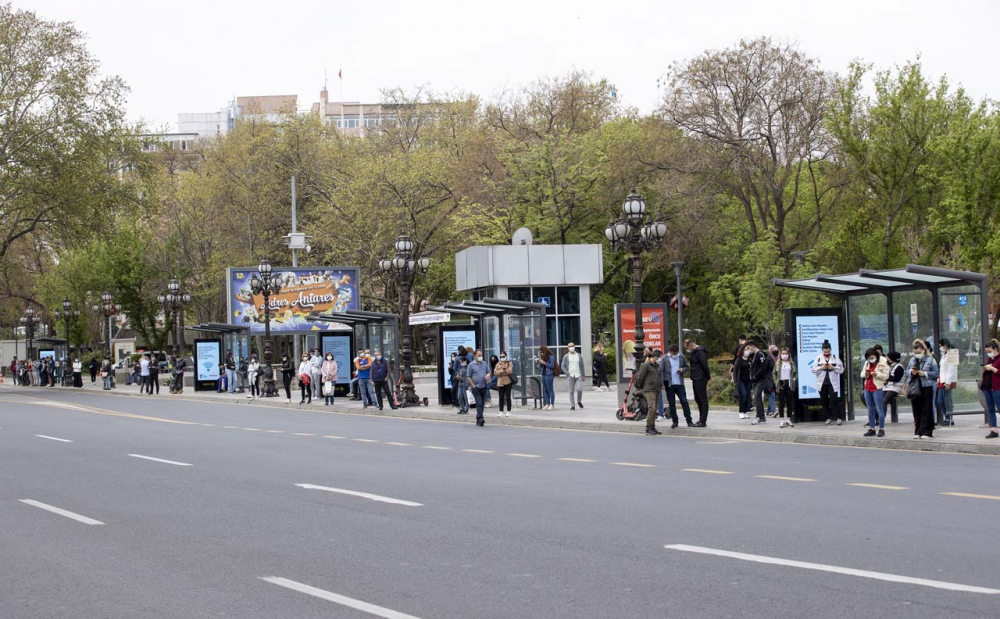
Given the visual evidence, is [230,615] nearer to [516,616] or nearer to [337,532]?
[516,616]

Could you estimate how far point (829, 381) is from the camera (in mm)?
21891

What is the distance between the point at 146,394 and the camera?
51.5m

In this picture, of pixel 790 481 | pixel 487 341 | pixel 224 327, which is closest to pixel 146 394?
pixel 224 327

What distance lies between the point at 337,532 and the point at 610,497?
3405 mm

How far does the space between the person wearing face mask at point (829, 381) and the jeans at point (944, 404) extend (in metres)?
1.91

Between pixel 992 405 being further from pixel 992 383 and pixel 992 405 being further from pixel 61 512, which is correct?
pixel 61 512

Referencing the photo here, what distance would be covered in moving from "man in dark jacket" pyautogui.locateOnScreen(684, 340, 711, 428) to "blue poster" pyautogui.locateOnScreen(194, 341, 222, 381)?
102 feet

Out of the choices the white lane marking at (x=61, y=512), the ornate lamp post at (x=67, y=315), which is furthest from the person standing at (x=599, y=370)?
the ornate lamp post at (x=67, y=315)

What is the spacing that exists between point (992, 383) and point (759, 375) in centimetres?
563

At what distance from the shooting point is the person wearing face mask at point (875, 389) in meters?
19.2

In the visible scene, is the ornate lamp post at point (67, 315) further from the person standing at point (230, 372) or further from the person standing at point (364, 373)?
the person standing at point (364, 373)

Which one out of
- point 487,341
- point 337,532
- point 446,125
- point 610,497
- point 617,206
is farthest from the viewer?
point 446,125

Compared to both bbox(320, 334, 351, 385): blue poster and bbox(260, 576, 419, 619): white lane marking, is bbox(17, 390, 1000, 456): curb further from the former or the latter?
bbox(260, 576, 419, 619): white lane marking

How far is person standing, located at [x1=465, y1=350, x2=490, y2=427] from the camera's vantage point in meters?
26.3
